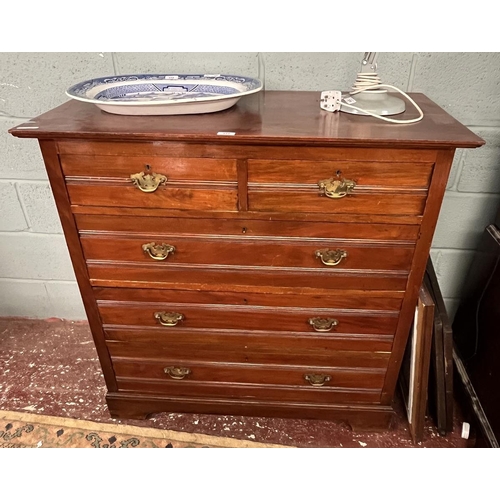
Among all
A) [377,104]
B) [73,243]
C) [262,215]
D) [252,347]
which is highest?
[377,104]

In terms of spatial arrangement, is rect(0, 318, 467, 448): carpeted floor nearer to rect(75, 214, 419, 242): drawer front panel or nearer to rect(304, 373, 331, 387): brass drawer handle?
rect(304, 373, 331, 387): brass drawer handle

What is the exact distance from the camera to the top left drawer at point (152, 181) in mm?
1109

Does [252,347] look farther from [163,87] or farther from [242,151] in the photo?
[163,87]

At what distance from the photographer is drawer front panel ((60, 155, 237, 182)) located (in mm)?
1101

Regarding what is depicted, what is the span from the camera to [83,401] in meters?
1.70

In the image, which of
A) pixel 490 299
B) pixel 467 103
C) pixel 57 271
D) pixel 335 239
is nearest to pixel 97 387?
pixel 57 271

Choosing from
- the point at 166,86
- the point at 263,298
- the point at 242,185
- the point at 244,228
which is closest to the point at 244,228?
the point at 244,228

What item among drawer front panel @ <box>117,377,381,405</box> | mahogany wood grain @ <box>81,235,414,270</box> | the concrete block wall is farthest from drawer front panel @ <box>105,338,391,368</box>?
the concrete block wall

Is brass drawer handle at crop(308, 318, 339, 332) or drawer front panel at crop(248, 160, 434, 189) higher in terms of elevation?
drawer front panel at crop(248, 160, 434, 189)

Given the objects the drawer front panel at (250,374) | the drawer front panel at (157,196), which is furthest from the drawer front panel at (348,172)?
the drawer front panel at (250,374)

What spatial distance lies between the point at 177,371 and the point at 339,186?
85 centimetres

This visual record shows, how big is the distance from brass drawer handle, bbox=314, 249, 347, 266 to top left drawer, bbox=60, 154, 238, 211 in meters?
0.27

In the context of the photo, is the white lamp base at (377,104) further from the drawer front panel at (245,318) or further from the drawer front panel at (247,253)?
the drawer front panel at (245,318)

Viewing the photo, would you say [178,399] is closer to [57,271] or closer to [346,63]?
[57,271]
